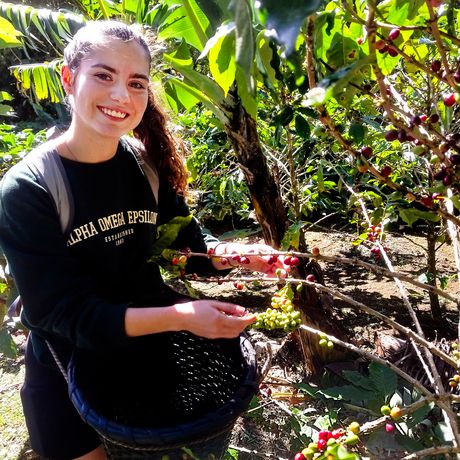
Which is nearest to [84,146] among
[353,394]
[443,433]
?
[353,394]

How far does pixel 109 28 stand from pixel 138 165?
0.38 meters

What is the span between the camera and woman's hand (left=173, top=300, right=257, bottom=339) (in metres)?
1.06

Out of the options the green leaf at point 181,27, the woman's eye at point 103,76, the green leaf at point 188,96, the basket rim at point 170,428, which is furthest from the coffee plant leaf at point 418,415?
the green leaf at point 181,27

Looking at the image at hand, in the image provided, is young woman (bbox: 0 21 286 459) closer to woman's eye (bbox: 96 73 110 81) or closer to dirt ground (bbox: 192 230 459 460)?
woman's eye (bbox: 96 73 110 81)

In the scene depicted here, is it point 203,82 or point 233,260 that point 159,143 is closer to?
point 203,82

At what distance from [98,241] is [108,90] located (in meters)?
0.39

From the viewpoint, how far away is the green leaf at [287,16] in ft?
1.25

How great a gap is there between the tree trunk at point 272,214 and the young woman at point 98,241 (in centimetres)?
31

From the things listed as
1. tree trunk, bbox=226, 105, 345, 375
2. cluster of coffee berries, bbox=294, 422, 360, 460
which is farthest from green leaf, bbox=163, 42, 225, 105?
cluster of coffee berries, bbox=294, 422, 360, 460

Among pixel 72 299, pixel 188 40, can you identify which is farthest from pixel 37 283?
pixel 188 40

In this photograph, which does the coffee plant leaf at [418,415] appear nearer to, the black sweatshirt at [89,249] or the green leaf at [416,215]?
the green leaf at [416,215]

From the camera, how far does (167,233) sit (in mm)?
1503

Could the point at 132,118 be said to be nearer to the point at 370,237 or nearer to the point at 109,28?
the point at 109,28

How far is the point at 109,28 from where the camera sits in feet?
4.24
